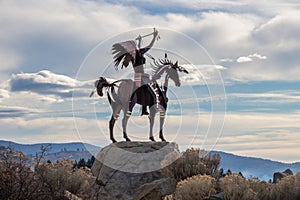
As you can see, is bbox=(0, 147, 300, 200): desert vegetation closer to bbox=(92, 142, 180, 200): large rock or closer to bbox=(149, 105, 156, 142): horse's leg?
bbox=(92, 142, 180, 200): large rock

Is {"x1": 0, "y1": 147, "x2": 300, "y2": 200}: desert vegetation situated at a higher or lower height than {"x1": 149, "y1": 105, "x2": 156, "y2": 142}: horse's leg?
lower

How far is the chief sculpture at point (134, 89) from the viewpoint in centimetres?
2100

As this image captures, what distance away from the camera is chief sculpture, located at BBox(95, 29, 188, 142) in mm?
21000

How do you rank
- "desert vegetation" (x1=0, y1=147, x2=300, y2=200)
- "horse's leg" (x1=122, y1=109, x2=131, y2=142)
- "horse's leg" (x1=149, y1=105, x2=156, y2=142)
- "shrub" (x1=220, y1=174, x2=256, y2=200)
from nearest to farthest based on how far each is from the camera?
1. "shrub" (x1=220, y1=174, x2=256, y2=200)
2. "desert vegetation" (x1=0, y1=147, x2=300, y2=200)
3. "horse's leg" (x1=122, y1=109, x2=131, y2=142)
4. "horse's leg" (x1=149, y1=105, x2=156, y2=142)

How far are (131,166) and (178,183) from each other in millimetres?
3954

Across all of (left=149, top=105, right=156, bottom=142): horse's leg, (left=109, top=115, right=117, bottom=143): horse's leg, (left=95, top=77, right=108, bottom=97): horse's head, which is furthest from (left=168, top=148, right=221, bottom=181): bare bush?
(left=95, top=77, right=108, bottom=97): horse's head

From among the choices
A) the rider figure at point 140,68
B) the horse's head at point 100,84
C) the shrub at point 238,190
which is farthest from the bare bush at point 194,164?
the shrub at point 238,190

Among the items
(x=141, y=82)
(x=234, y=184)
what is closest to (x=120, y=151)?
(x=141, y=82)

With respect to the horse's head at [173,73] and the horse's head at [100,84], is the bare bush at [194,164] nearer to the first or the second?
the horse's head at [173,73]

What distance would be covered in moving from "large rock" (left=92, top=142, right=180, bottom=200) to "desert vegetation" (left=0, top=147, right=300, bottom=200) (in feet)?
1.28

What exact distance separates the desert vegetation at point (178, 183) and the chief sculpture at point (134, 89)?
1968 millimetres

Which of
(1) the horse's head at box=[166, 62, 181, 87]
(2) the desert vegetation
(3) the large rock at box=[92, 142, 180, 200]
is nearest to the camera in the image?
(2) the desert vegetation

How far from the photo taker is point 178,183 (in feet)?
54.8

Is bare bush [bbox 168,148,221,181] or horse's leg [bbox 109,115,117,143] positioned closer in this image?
→ bare bush [bbox 168,148,221,181]
